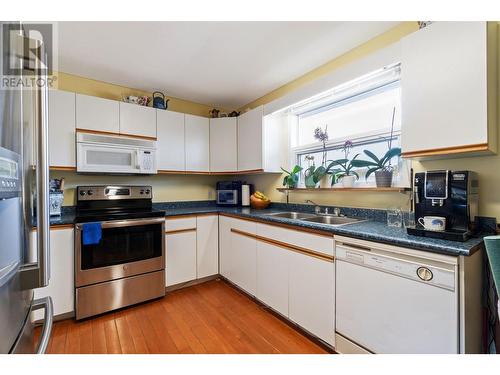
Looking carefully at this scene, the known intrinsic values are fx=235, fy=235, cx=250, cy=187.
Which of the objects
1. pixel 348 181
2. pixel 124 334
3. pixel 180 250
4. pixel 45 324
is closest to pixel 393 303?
pixel 348 181

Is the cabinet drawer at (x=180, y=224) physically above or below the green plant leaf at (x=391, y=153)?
below

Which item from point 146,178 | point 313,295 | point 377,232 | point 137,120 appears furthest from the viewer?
point 146,178

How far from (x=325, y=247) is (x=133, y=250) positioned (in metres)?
1.73

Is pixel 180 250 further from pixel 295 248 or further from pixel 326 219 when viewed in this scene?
pixel 326 219

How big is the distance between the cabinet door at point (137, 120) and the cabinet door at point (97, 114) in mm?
56

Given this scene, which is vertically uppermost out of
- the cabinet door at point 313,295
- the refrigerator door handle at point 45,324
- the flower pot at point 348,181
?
the flower pot at point 348,181

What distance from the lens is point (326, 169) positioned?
229 centimetres

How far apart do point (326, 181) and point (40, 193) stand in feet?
7.07

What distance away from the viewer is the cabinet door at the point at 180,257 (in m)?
2.45

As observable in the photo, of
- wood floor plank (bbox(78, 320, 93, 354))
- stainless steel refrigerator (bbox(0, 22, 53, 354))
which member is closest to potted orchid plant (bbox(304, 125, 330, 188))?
stainless steel refrigerator (bbox(0, 22, 53, 354))

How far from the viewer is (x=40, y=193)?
71cm

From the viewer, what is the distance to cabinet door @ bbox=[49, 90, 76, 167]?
83.7 inches

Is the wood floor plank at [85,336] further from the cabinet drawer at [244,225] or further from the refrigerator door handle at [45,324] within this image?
the cabinet drawer at [244,225]


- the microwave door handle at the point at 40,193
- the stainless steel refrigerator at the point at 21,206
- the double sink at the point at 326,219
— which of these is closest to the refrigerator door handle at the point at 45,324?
the stainless steel refrigerator at the point at 21,206
